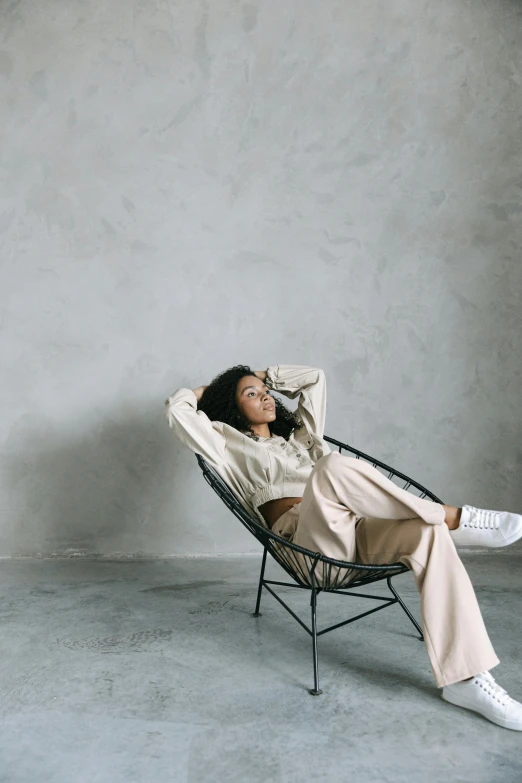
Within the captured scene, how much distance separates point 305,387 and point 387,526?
970 millimetres

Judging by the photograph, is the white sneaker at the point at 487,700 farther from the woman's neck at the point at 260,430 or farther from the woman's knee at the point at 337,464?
the woman's neck at the point at 260,430

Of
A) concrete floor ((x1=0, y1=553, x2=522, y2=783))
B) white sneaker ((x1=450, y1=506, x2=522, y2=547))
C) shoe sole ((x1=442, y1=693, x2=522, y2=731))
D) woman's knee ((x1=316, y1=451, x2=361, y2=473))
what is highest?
woman's knee ((x1=316, y1=451, x2=361, y2=473))

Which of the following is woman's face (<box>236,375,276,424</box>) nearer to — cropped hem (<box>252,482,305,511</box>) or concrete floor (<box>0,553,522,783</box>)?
cropped hem (<box>252,482,305,511</box>)

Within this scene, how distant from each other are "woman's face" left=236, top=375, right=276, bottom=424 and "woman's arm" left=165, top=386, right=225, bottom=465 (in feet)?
0.74

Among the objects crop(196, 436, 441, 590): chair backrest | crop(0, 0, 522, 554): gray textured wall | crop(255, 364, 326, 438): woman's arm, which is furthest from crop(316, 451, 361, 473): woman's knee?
crop(0, 0, 522, 554): gray textured wall

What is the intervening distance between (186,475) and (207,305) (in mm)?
873

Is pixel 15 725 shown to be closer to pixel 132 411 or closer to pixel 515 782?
pixel 515 782

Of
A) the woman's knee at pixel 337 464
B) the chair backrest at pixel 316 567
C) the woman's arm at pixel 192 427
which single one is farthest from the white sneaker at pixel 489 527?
the woman's arm at pixel 192 427

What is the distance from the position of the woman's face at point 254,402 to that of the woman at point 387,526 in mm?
158

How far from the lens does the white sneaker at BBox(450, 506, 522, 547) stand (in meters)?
2.16

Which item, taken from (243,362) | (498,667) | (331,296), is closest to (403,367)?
(331,296)

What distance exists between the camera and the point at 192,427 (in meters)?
2.70

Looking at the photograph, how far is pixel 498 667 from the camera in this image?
2309mm

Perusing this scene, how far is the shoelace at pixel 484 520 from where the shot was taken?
218 centimetres
